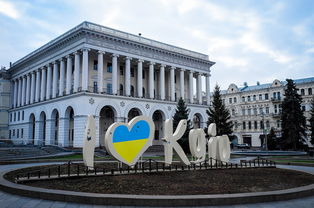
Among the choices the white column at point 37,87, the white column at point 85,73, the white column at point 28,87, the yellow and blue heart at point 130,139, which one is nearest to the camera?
the yellow and blue heart at point 130,139

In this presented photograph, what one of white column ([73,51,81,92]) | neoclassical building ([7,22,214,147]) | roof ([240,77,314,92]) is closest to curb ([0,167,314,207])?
neoclassical building ([7,22,214,147])

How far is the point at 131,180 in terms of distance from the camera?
40.7 feet

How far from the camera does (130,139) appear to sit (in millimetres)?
15320

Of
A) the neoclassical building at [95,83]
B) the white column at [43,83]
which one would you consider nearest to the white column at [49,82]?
the neoclassical building at [95,83]

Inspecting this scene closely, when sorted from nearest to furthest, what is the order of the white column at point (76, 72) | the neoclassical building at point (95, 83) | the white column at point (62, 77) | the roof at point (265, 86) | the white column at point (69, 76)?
the white column at point (76, 72)
the neoclassical building at point (95, 83)
the white column at point (69, 76)
the white column at point (62, 77)
the roof at point (265, 86)

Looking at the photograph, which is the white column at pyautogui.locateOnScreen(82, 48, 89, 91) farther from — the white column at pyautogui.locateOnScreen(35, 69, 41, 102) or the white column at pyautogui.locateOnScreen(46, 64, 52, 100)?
the white column at pyautogui.locateOnScreen(35, 69, 41, 102)

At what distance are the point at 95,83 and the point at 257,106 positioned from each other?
42.3 meters

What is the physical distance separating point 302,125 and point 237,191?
142 ft

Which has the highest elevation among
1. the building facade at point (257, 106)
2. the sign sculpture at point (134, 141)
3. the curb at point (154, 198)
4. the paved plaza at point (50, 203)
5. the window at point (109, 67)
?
the window at point (109, 67)

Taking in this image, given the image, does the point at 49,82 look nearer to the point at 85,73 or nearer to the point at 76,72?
the point at 76,72

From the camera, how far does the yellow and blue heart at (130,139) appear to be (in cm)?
1484

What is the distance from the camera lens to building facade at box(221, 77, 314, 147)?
65.1 metres

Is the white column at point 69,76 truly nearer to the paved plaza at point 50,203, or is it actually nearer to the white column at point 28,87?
the white column at point 28,87

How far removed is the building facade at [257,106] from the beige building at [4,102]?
2107 inches
